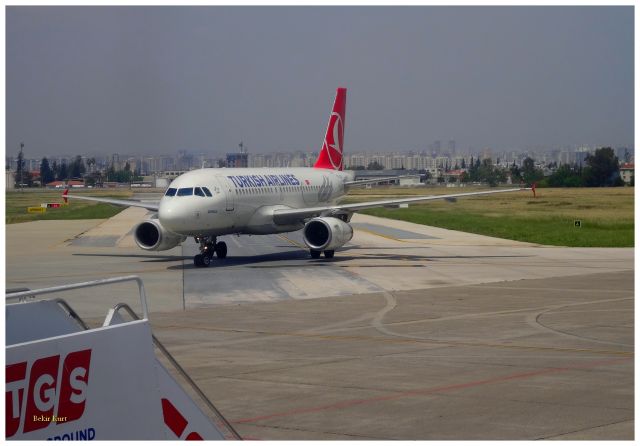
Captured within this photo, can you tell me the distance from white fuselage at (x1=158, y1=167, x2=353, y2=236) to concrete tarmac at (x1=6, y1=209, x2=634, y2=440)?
1.61 metres

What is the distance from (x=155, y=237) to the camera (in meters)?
41.3

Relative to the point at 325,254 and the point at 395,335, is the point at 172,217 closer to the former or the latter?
the point at 325,254

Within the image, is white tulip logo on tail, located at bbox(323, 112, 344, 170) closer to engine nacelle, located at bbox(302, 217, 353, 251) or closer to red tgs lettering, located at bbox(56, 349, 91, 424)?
engine nacelle, located at bbox(302, 217, 353, 251)

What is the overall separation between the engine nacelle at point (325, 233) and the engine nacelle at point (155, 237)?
4.89 m

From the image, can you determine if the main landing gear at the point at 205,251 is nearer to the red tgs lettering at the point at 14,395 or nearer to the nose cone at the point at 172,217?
the nose cone at the point at 172,217

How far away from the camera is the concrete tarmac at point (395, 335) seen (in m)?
15.3

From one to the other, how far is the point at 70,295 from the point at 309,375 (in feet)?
45.0

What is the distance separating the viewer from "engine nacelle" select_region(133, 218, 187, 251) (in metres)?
40.9

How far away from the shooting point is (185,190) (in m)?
39.2

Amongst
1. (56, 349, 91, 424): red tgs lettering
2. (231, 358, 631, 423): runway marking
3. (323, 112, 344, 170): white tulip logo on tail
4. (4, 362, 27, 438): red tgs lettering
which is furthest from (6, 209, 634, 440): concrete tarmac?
(323, 112, 344, 170): white tulip logo on tail

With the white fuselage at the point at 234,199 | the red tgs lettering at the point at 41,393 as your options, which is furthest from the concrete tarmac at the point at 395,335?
the red tgs lettering at the point at 41,393

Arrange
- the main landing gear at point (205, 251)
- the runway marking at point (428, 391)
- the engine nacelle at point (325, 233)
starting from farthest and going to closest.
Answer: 1. the engine nacelle at point (325, 233)
2. the main landing gear at point (205, 251)
3. the runway marking at point (428, 391)

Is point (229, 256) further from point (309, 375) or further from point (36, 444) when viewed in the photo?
point (36, 444)

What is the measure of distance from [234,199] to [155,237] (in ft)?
11.5
